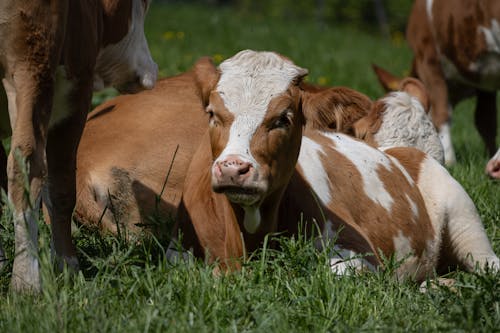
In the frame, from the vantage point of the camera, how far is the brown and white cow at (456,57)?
9430mm

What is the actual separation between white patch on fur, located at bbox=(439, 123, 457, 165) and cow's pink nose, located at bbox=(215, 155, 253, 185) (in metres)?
4.71

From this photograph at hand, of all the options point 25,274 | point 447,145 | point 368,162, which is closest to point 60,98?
point 25,274

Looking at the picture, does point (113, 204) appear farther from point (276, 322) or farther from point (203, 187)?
point (276, 322)

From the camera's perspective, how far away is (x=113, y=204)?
19.5ft

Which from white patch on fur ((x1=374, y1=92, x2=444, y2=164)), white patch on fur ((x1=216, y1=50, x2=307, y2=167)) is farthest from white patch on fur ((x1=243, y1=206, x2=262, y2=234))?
white patch on fur ((x1=374, y1=92, x2=444, y2=164))

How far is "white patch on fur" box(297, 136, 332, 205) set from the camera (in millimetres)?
5058

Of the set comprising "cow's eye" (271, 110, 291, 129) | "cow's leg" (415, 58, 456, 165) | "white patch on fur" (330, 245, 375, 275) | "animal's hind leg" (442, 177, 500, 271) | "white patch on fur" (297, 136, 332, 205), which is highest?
"cow's eye" (271, 110, 291, 129)

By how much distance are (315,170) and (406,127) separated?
1.96m

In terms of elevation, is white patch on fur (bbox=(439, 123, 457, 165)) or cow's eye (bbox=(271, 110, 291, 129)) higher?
cow's eye (bbox=(271, 110, 291, 129))

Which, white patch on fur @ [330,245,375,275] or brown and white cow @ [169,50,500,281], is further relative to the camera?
white patch on fur @ [330,245,375,275]

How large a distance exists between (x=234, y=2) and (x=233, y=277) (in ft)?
140

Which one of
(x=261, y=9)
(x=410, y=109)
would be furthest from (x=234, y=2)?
(x=410, y=109)

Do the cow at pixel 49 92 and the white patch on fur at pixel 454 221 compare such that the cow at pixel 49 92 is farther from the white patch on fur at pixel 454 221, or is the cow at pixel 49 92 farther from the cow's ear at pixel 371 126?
the cow's ear at pixel 371 126

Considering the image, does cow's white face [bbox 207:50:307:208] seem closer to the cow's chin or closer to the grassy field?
the cow's chin
